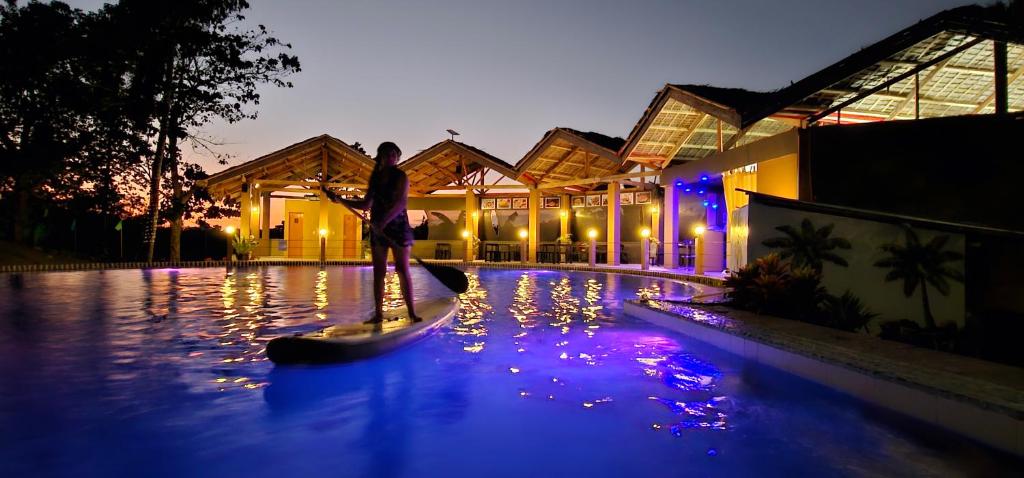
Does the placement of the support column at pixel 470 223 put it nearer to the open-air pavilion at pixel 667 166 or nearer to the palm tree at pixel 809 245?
the open-air pavilion at pixel 667 166

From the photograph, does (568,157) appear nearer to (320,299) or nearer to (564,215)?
(564,215)

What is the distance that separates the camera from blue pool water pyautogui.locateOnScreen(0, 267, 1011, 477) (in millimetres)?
2879

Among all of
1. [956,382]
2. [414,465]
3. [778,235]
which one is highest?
[778,235]

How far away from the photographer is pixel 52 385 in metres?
4.16

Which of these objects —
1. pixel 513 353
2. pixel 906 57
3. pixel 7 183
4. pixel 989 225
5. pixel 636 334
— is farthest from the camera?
pixel 7 183

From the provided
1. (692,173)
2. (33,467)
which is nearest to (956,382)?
(33,467)

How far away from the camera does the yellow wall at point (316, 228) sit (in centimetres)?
2609

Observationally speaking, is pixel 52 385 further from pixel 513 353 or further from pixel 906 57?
pixel 906 57

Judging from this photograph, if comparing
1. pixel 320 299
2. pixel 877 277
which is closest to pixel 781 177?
pixel 877 277

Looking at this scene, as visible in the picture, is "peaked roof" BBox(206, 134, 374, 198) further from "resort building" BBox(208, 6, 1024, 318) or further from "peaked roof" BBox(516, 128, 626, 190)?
"peaked roof" BBox(516, 128, 626, 190)

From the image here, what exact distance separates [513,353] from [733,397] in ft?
7.27

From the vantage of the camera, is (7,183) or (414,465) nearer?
(414,465)

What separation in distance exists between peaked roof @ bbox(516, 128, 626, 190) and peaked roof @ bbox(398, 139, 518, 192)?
117cm

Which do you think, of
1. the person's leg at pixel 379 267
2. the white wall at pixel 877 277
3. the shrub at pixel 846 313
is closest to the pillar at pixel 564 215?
the white wall at pixel 877 277
